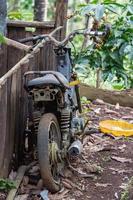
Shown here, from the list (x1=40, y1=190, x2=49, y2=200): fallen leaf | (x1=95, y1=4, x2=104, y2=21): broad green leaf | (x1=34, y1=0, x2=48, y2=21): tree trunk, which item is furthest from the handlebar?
(x1=34, y1=0, x2=48, y2=21): tree trunk

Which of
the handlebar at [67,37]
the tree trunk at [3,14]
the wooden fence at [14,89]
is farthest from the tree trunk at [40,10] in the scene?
the tree trunk at [3,14]

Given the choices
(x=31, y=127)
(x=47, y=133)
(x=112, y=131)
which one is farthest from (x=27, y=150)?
(x=112, y=131)

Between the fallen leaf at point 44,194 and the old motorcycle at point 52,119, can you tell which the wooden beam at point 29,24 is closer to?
the old motorcycle at point 52,119

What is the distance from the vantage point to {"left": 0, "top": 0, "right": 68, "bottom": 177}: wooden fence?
3.55 m

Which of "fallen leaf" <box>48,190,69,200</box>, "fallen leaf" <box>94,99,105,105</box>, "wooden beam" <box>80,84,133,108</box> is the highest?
"wooden beam" <box>80,84,133,108</box>

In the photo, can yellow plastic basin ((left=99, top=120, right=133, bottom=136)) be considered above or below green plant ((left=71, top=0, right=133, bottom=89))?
below

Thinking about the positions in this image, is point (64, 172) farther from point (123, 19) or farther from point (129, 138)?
point (123, 19)

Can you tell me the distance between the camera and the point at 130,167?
4.46 m

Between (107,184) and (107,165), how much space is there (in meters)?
0.47

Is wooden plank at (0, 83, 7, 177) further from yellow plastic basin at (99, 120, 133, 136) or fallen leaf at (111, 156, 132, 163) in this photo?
yellow plastic basin at (99, 120, 133, 136)

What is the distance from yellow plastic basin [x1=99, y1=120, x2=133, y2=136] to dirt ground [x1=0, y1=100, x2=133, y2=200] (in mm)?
71

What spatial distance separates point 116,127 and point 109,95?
130cm

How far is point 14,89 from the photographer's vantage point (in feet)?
12.9

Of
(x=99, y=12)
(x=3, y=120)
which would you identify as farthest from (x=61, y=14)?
(x=3, y=120)
